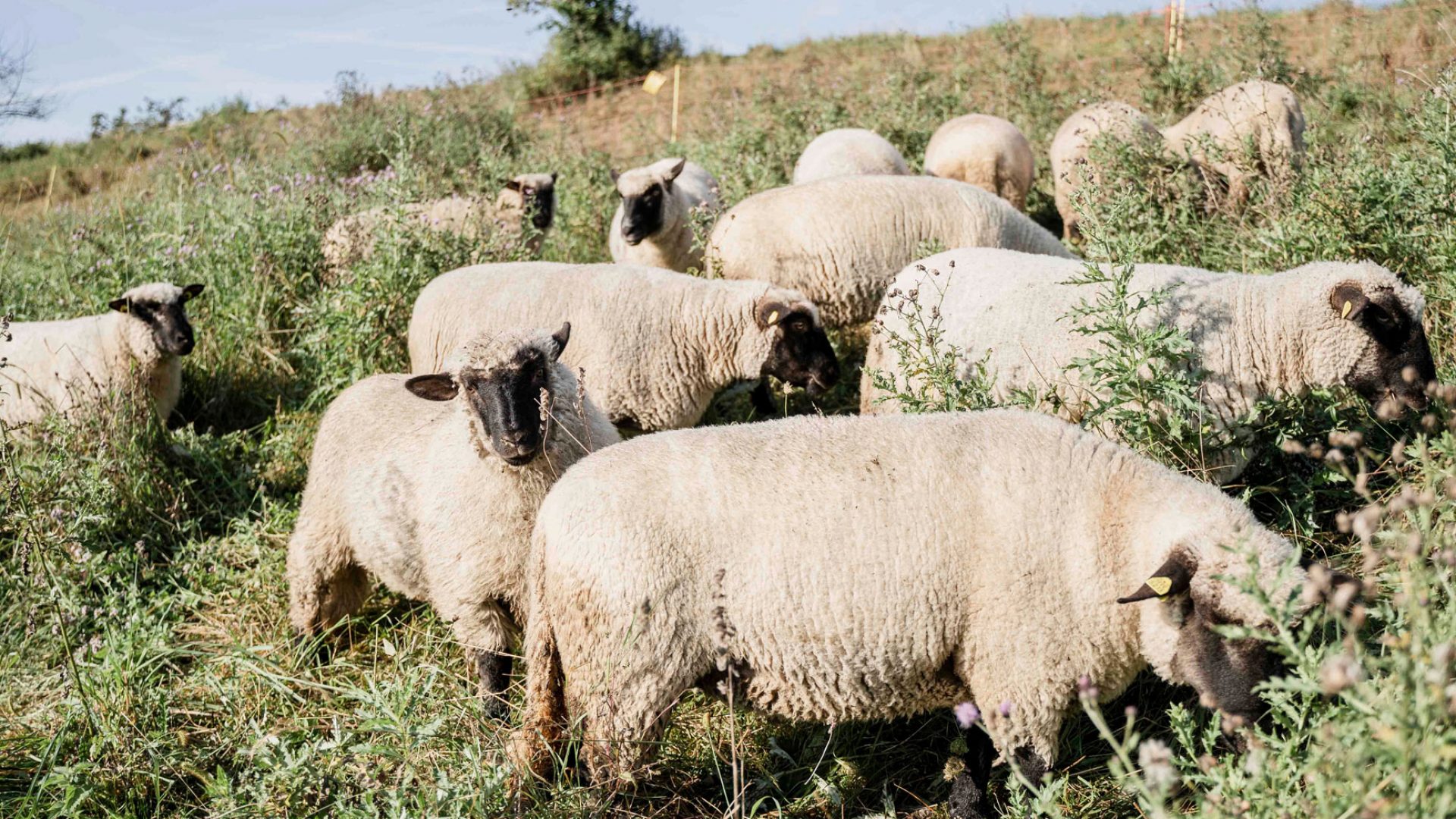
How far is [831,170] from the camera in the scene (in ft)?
29.9

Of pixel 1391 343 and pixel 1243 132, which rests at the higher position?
pixel 1243 132

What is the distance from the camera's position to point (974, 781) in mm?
3428

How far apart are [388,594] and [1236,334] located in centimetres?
433

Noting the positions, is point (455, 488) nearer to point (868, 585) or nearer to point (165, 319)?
point (868, 585)

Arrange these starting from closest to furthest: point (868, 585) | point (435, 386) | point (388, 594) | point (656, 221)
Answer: point (868, 585) → point (435, 386) → point (388, 594) → point (656, 221)

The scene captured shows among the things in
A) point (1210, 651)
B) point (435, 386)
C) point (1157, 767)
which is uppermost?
point (1157, 767)

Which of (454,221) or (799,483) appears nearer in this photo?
(799,483)

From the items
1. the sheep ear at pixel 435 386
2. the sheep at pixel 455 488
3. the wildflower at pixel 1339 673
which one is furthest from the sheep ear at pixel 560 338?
the wildflower at pixel 1339 673

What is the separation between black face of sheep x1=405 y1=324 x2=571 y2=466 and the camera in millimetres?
4027

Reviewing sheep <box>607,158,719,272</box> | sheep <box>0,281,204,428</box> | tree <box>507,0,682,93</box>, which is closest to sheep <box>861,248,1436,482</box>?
sheep <box>607,158,719,272</box>

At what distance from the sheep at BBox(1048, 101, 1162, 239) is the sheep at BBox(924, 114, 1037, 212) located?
12.5 inches

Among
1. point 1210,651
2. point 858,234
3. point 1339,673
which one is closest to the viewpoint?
point 1339,673

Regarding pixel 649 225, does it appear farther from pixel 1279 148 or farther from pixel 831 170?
pixel 1279 148

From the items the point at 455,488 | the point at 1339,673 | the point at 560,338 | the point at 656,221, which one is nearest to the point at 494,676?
the point at 455,488
